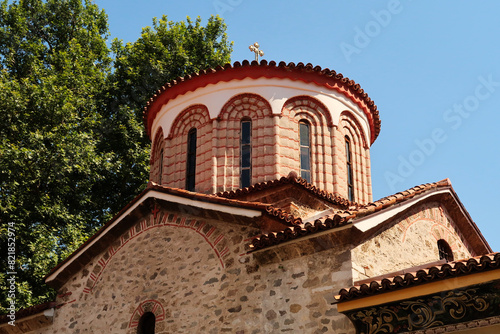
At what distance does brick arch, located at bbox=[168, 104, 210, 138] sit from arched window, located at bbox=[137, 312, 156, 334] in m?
4.53

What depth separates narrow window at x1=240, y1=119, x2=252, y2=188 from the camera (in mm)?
12234

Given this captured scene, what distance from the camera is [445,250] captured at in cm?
1056

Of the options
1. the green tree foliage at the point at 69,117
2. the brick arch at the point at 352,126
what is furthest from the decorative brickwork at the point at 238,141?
the green tree foliage at the point at 69,117

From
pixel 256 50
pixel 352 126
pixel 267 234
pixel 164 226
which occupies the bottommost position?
pixel 267 234

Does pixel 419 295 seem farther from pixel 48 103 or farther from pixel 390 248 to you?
pixel 48 103

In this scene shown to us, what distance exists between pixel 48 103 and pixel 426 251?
12.4 meters

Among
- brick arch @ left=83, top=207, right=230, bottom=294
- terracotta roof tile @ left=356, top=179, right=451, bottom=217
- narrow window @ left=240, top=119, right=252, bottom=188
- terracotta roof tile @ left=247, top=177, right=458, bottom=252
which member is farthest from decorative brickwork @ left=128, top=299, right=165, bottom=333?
terracotta roof tile @ left=356, top=179, right=451, bottom=217

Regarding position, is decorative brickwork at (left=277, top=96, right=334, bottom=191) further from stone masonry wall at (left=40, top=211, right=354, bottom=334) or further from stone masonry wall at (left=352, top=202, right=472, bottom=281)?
stone masonry wall at (left=40, top=211, right=354, bottom=334)

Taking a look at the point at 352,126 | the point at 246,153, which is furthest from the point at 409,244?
the point at 352,126

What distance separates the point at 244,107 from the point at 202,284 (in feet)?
15.2

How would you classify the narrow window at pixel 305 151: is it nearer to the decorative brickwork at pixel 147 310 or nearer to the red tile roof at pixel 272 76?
the red tile roof at pixel 272 76

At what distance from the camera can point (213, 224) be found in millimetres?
9828

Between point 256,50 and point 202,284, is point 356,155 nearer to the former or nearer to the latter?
point 256,50

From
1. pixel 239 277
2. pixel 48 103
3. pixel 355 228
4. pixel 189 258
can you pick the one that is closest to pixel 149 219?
pixel 189 258
